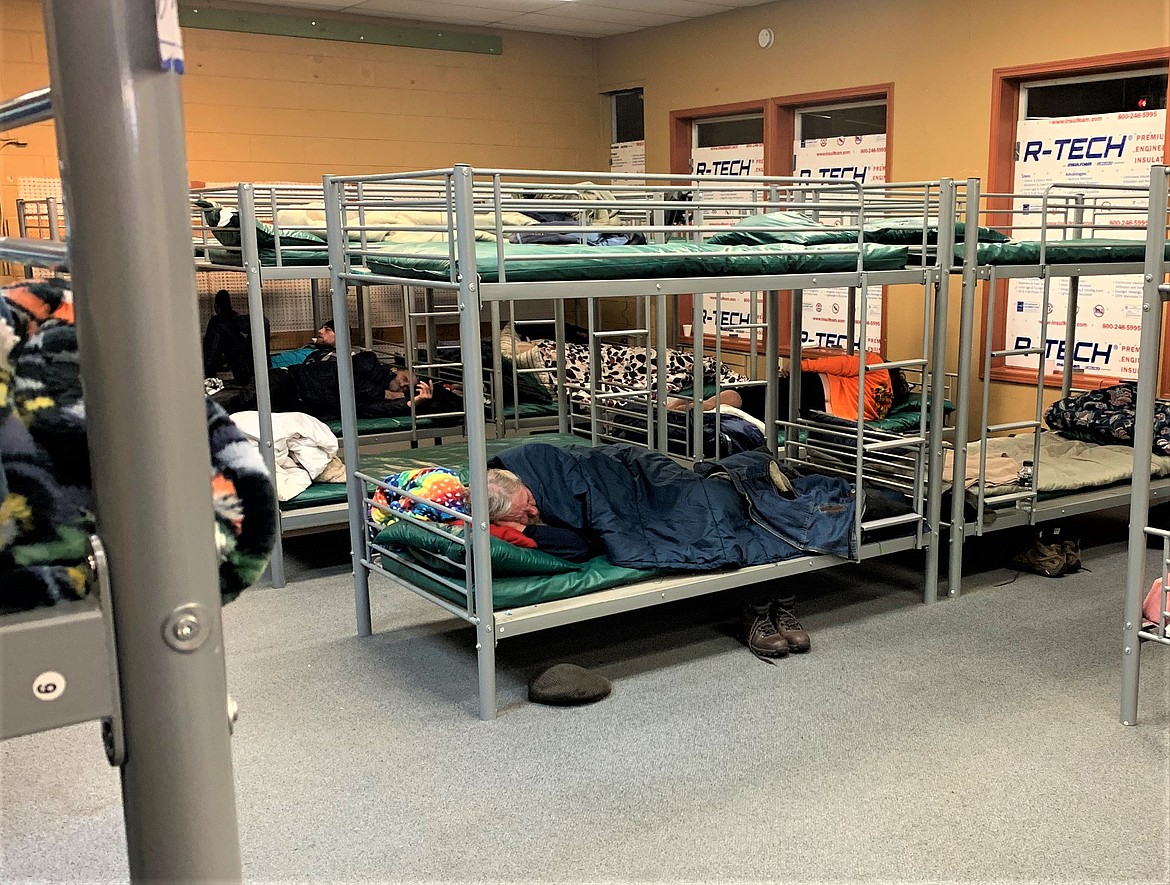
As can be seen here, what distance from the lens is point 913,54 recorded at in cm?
759

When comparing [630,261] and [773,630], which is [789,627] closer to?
[773,630]

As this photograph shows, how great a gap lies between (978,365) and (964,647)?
3.46m

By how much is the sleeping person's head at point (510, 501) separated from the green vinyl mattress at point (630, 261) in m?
0.82

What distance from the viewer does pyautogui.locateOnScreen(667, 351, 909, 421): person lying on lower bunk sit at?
634 cm

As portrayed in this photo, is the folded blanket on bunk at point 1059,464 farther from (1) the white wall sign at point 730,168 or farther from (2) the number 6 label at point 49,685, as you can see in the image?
(2) the number 6 label at point 49,685

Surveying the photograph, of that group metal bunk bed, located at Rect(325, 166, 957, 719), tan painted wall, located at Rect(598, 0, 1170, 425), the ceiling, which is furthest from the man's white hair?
the ceiling

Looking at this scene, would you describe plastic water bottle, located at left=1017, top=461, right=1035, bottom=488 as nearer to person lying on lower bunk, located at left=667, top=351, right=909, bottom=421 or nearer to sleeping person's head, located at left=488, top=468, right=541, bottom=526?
person lying on lower bunk, located at left=667, top=351, right=909, bottom=421

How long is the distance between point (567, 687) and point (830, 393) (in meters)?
3.23

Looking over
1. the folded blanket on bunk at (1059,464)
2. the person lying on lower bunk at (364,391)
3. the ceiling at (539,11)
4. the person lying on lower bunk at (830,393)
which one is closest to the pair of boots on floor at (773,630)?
the folded blanket on bunk at (1059,464)

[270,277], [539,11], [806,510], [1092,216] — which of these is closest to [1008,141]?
[1092,216]

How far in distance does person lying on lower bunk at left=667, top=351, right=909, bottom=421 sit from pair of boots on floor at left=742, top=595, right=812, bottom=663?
1942 millimetres

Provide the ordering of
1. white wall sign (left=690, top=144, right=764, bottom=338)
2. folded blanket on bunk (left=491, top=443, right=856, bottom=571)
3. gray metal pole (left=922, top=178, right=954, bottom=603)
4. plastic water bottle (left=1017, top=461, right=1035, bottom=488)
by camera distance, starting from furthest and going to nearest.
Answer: white wall sign (left=690, top=144, right=764, bottom=338)
plastic water bottle (left=1017, top=461, right=1035, bottom=488)
gray metal pole (left=922, top=178, right=954, bottom=603)
folded blanket on bunk (left=491, top=443, right=856, bottom=571)

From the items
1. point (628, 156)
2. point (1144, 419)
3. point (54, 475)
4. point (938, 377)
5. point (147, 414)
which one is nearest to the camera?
point (147, 414)

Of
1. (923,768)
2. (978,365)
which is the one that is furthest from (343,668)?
(978,365)
